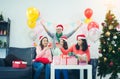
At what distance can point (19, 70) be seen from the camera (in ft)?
16.6

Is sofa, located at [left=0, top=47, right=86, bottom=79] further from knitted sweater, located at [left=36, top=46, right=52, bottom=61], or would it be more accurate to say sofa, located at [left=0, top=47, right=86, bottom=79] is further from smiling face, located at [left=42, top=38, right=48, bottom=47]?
smiling face, located at [left=42, top=38, right=48, bottom=47]

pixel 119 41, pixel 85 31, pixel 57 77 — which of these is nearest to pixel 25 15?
pixel 85 31

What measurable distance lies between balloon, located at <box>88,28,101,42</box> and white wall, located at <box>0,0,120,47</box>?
1.66ft

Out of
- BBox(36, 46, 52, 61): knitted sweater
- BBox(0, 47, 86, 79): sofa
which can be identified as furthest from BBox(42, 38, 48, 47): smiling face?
BBox(0, 47, 86, 79): sofa

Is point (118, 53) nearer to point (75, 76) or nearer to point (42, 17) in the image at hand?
point (75, 76)

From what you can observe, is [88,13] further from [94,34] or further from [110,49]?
[110,49]

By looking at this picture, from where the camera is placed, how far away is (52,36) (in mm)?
6941

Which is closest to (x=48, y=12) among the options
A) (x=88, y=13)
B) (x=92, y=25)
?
(x=88, y=13)

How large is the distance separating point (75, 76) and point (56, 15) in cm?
213

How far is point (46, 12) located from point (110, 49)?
2.17 metres

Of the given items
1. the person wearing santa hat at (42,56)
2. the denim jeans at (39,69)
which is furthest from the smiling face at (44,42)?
the denim jeans at (39,69)

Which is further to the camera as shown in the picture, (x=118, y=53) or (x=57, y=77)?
(x=118, y=53)

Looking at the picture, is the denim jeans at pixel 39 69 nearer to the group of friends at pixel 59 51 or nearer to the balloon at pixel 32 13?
the group of friends at pixel 59 51

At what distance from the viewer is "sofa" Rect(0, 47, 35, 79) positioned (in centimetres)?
494
